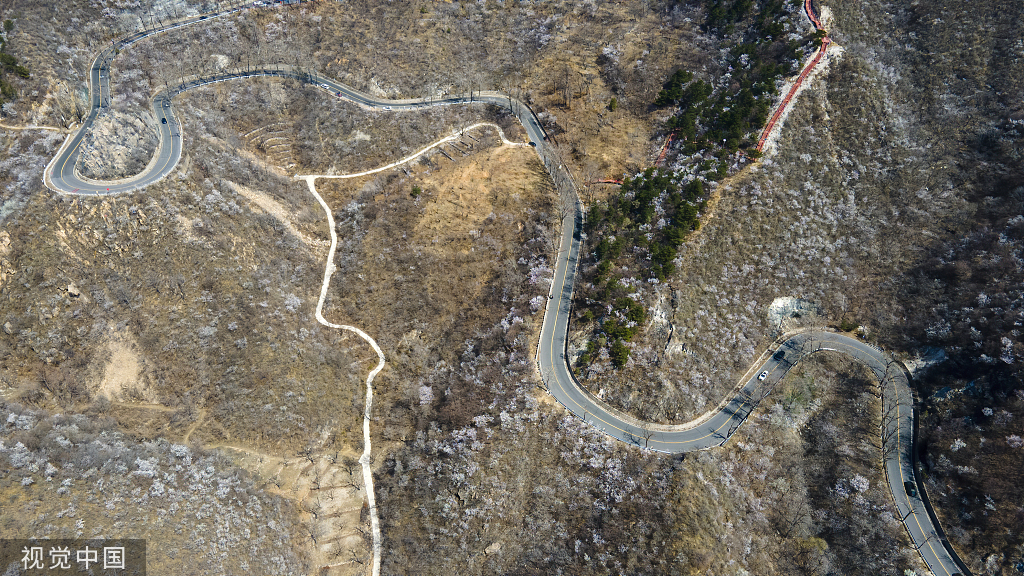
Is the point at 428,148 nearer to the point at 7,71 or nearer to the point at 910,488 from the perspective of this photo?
the point at 7,71

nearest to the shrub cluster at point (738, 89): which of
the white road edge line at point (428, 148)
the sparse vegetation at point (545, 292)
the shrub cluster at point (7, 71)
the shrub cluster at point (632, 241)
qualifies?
the sparse vegetation at point (545, 292)

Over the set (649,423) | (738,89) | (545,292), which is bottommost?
(649,423)

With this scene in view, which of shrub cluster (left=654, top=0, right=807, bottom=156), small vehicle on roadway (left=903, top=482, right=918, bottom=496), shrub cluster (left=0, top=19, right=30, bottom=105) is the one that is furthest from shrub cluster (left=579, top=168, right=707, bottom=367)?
shrub cluster (left=0, top=19, right=30, bottom=105)

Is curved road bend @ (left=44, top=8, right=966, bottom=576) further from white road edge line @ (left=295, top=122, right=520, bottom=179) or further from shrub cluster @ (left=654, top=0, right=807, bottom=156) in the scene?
shrub cluster @ (left=654, top=0, right=807, bottom=156)

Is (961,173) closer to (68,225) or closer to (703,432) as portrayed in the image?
(703,432)

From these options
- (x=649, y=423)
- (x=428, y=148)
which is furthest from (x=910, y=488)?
(x=428, y=148)

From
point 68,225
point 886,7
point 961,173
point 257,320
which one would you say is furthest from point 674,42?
point 68,225
